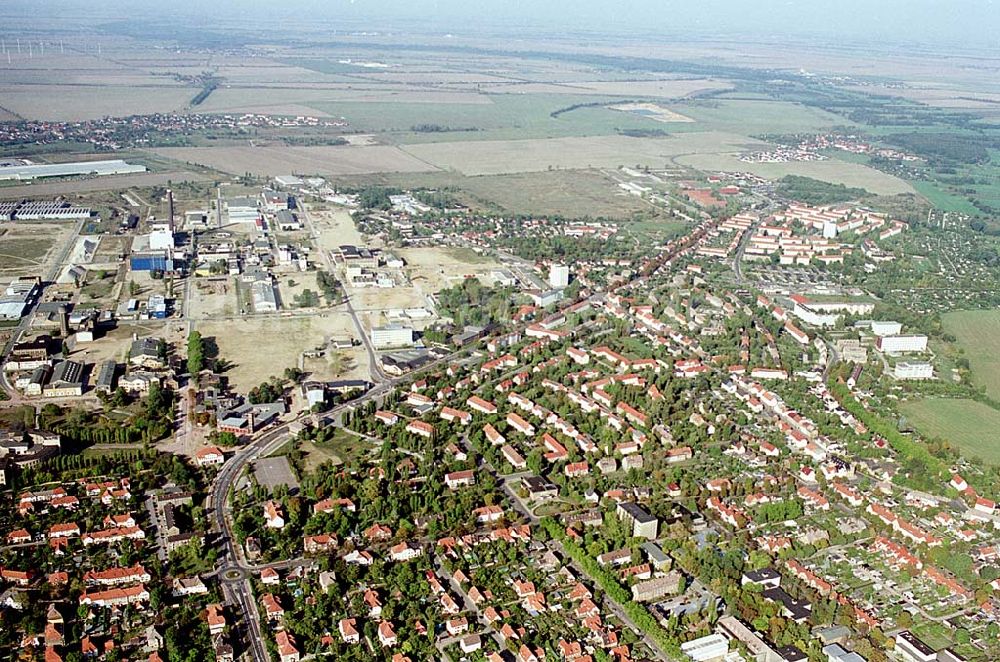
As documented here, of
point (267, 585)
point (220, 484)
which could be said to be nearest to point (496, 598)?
point (267, 585)

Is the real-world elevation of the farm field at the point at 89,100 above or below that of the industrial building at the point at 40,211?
above

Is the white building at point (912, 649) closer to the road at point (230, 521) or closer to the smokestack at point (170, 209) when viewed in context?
the road at point (230, 521)

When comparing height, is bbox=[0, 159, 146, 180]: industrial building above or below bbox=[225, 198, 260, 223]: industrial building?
below

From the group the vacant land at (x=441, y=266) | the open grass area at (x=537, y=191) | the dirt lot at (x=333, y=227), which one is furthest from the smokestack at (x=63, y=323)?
the open grass area at (x=537, y=191)

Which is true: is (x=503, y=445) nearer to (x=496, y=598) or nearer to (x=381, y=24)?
(x=496, y=598)

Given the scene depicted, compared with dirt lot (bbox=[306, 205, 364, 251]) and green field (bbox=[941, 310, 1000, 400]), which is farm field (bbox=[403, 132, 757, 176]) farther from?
green field (bbox=[941, 310, 1000, 400])

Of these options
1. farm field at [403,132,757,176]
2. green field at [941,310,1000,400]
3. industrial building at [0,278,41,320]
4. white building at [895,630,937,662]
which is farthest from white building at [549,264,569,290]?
farm field at [403,132,757,176]
